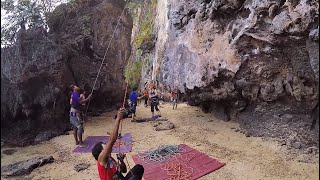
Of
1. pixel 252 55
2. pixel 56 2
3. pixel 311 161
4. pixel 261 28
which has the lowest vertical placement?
pixel 311 161

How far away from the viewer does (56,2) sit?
37.2 ft

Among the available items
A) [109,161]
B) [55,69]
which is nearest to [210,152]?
[109,161]

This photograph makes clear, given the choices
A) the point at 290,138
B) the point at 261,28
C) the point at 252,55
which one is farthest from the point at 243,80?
the point at 290,138

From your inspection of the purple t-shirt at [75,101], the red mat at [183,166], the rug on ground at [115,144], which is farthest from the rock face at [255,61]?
Result: the purple t-shirt at [75,101]

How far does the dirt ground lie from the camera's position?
19.0 ft

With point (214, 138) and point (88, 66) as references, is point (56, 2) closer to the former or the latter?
point (88, 66)

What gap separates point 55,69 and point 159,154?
5756mm

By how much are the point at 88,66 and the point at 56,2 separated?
2.94 metres

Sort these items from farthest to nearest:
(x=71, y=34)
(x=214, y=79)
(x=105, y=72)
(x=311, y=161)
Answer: (x=105, y=72) → (x=71, y=34) → (x=214, y=79) → (x=311, y=161)

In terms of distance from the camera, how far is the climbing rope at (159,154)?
6.69 meters

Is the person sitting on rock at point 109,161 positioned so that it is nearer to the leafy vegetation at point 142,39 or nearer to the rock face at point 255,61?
the rock face at point 255,61

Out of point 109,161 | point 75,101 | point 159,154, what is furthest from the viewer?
point 75,101

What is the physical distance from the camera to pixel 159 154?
693 cm

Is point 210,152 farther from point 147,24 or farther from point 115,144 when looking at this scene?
point 147,24
